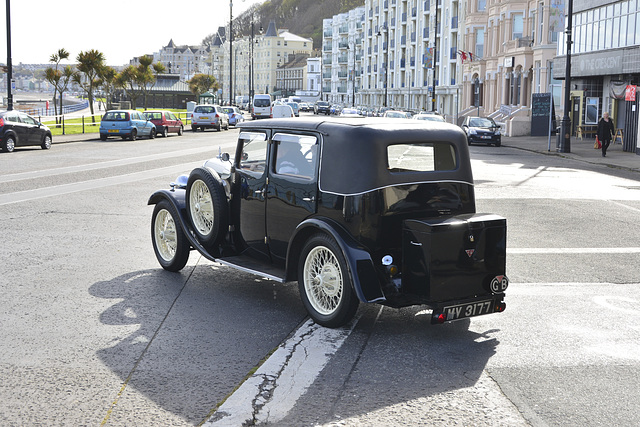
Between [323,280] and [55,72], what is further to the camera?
[55,72]

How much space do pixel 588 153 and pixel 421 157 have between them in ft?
90.1

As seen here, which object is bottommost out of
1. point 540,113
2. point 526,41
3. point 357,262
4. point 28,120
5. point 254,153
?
point 357,262

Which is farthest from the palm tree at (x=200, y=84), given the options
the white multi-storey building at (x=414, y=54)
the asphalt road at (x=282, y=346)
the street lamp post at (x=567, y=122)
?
the asphalt road at (x=282, y=346)

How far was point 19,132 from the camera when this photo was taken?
28969 millimetres

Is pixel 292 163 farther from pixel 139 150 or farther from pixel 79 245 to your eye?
pixel 139 150

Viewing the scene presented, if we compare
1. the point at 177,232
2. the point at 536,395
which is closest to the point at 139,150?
the point at 177,232

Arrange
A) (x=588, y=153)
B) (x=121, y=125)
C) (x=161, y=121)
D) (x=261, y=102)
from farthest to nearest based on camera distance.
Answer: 1. (x=261, y=102)
2. (x=161, y=121)
3. (x=121, y=125)
4. (x=588, y=153)

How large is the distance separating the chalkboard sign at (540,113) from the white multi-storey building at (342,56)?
77.3 m

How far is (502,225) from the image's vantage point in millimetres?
6160

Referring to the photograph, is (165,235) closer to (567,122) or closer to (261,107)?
(567,122)

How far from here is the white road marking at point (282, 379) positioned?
4.45m

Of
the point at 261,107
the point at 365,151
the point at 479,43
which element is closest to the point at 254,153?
the point at 365,151

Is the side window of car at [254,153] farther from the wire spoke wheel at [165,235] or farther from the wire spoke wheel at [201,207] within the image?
the wire spoke wheel at [165,235]

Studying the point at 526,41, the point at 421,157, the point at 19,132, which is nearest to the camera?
the point at 421,157
